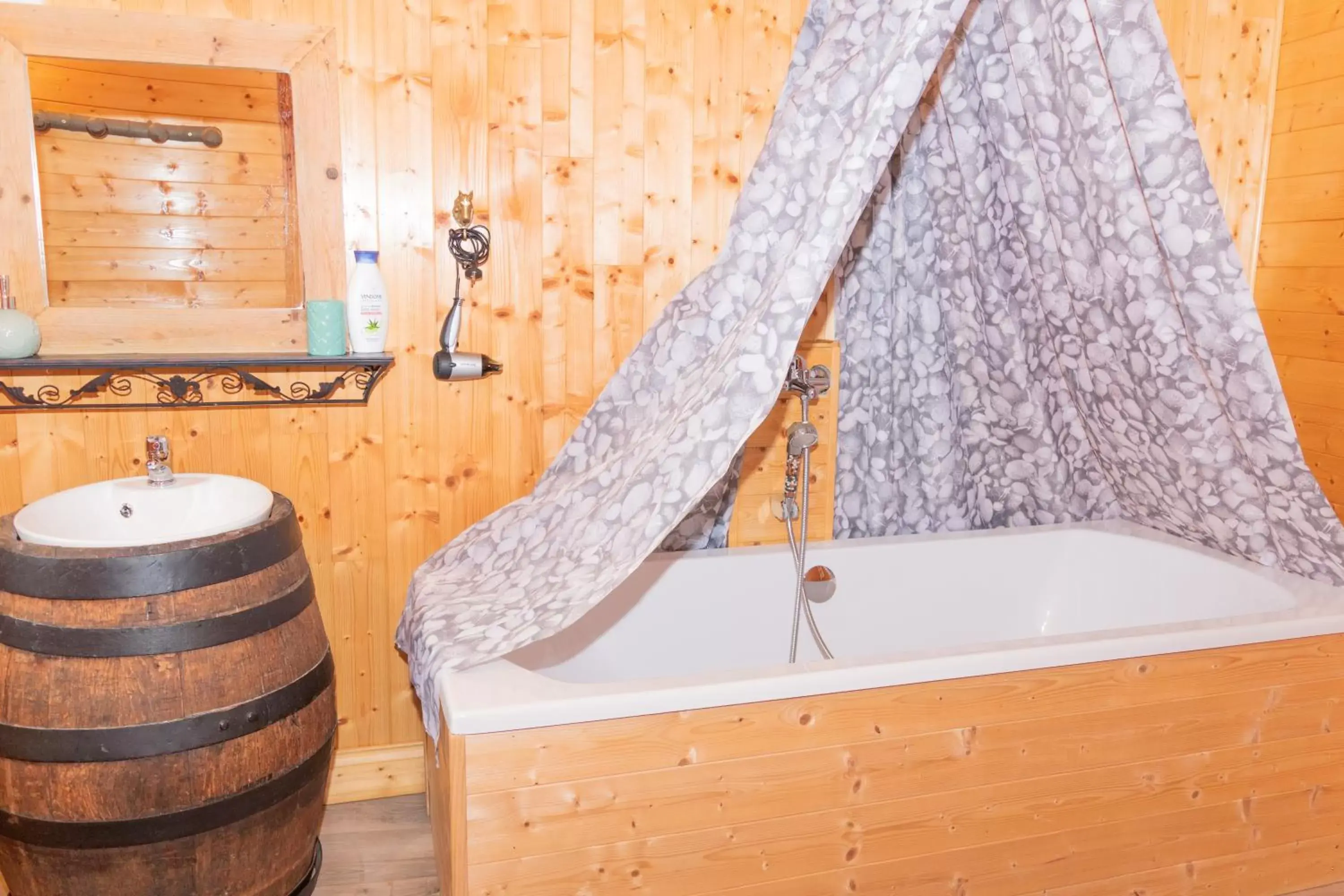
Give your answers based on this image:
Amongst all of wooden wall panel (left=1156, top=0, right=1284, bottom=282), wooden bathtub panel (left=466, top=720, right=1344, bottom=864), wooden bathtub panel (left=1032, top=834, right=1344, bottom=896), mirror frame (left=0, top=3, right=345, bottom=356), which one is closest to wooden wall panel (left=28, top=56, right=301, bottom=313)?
mirror frame (left=0, top=3, right=345, bottom=356)

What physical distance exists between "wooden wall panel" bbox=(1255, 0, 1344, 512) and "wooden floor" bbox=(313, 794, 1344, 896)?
1.38 m

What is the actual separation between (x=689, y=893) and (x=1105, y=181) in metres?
1.46

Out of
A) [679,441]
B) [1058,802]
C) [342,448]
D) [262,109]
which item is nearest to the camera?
[679,441]

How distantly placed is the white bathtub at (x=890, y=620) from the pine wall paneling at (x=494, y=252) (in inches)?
19.4

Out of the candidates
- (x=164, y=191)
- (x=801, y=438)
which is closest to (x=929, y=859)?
(x=801, y=438)

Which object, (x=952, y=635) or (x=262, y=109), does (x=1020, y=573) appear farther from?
(x=262, y=109)

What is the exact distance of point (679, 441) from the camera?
1743 millimetres

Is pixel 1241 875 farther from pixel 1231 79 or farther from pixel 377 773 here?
pixel 1231 79

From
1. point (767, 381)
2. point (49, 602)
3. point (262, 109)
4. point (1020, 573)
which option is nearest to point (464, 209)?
point (262, 109)

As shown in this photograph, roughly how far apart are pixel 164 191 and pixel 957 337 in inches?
72.4

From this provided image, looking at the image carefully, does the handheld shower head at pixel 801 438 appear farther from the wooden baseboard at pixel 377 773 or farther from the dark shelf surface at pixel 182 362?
the wooden baseboard at pixel 377 773

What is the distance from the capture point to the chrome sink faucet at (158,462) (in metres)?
1.96

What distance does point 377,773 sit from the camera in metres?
2.41

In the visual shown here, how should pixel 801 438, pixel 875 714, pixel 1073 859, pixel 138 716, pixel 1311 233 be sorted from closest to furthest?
pixel 138 716 → pixel 875 714 → pixel 1073 859 → pixel 801 438 → pixel 1311 233
